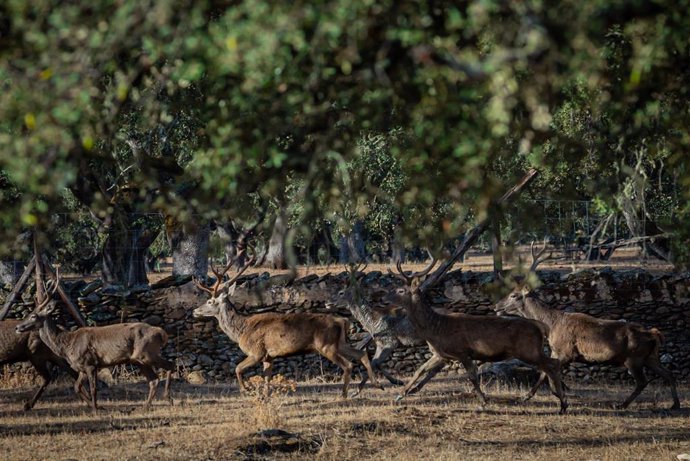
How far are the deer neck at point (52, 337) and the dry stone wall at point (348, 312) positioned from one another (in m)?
2.49

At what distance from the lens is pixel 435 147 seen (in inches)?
252

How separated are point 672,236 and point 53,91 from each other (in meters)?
5.48

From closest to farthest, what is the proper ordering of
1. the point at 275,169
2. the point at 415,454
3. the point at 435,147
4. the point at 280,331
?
the point at 435,147 < the point at 275,169 < the point at 415,454 < the point at 280,331

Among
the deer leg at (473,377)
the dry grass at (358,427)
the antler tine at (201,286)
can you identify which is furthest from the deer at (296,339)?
the deer leg at (473,377)

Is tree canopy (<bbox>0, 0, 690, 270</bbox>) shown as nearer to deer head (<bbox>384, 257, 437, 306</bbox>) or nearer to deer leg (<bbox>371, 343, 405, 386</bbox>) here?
deer head (<bbox>384, 257, 437, 306</bbox>)

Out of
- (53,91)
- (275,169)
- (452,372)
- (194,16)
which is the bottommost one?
(452,372)

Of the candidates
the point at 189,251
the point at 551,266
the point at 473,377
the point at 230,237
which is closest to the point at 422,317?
the point at 473,377

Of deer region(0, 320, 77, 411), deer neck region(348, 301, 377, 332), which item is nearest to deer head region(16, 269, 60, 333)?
deer region(0, 320, 77, 411)

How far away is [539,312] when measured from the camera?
15.4 m

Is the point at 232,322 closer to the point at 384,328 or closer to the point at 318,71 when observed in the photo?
the point at 384,328

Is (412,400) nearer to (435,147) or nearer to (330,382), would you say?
(330,382)

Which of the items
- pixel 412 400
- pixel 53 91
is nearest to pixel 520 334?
pixel 412 400

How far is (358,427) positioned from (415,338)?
4302mm

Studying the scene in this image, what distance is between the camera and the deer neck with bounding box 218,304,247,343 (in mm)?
15812
